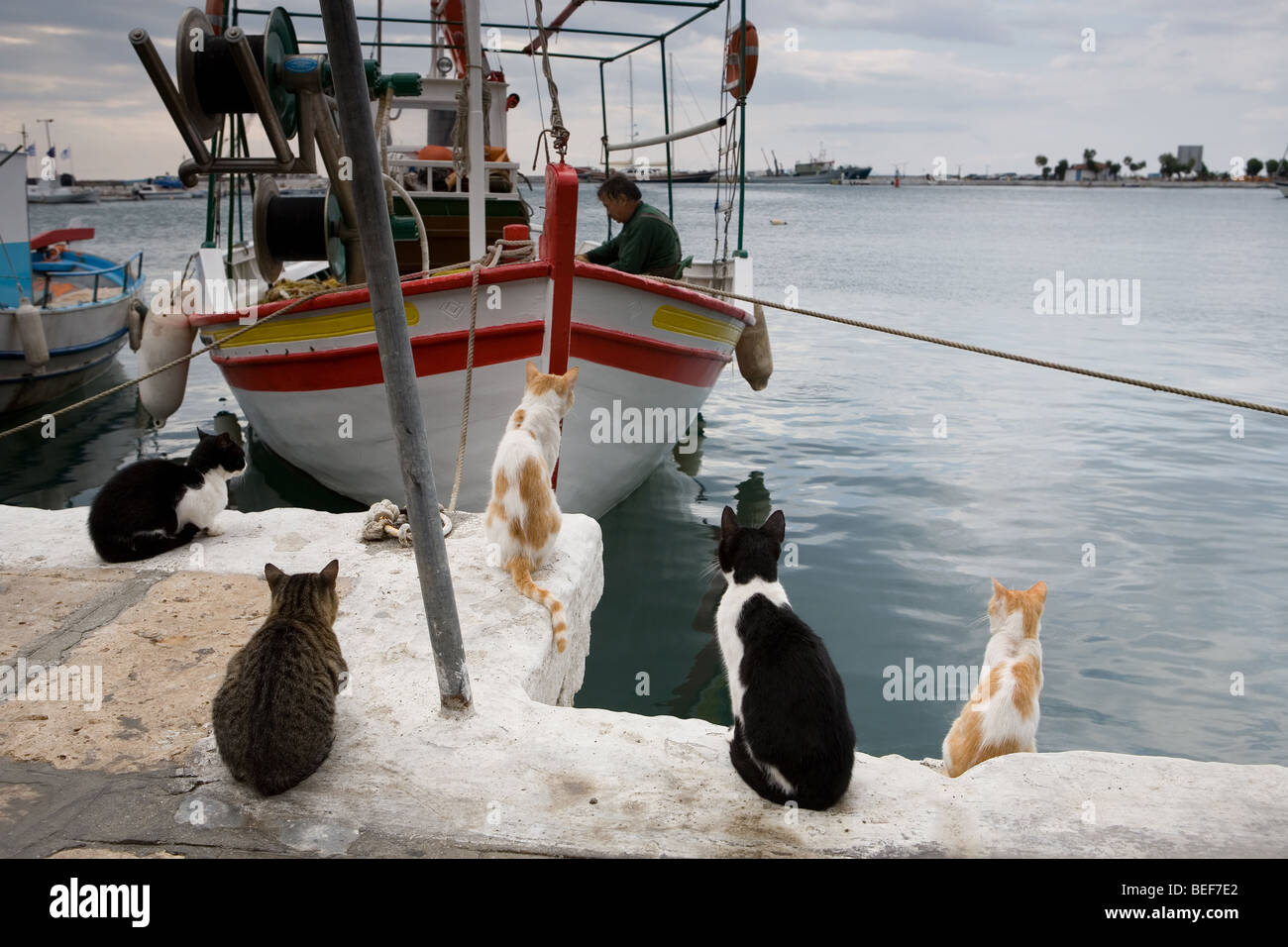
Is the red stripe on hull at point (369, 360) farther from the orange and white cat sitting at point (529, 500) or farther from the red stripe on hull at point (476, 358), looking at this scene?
the orange and white cat sitting at point (529, 500)

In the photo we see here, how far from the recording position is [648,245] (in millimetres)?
7082

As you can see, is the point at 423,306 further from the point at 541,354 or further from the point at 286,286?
the point at 286,286

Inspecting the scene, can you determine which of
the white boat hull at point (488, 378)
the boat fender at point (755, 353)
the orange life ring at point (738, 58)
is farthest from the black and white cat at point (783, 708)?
the boat fender at point (755, 353)

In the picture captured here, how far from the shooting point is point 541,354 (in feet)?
19.5

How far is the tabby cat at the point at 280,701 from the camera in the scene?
7.76 feet

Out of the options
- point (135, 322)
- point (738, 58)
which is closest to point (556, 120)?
point (738, 58)

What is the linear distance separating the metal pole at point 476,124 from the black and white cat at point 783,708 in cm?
437

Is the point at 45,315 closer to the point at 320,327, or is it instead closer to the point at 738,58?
the point at 320,327

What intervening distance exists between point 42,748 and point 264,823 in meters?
0.85

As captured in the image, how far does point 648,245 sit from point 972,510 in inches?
148

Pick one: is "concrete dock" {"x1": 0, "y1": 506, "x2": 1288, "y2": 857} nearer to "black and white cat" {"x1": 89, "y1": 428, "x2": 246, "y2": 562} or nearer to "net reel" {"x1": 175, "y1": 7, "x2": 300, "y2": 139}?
"black and white cat" {"x1": 89, "y1": 428, "x2": 246, "y2": 562}

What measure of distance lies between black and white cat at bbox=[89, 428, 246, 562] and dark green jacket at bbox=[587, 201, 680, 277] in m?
3.64
